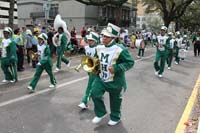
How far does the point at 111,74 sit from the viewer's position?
649cm

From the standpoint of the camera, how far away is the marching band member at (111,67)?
21.3 ft

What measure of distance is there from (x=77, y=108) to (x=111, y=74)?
1806 mm

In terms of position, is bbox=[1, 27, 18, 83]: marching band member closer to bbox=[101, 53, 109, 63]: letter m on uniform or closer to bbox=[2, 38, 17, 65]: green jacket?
bbox=[2, 38, 17, 65]: green jacket

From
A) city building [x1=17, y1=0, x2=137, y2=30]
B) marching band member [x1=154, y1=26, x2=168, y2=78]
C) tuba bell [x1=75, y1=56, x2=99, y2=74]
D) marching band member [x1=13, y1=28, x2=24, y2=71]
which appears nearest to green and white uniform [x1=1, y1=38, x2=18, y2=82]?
marching band member [x1=13, y1=28, x2=24, y2=71]

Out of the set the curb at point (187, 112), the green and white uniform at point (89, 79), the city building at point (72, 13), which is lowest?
the curb at point (187, 112)

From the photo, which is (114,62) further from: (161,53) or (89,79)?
(161,53)

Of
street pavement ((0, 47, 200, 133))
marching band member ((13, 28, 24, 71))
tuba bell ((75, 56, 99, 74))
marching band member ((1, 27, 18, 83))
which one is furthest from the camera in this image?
marching band member ((13, 28, 24, 71))

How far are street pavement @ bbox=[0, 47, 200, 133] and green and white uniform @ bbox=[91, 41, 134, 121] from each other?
49cm

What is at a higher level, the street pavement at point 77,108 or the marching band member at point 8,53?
the marching band member at point 8,53

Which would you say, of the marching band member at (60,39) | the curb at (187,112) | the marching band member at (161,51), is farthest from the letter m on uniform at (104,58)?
the marching band member at (60,39)

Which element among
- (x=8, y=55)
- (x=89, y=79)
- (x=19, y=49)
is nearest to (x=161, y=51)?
(x=19, y=49)

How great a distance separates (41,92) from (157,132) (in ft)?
13.5

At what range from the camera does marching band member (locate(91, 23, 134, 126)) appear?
21.3 ft

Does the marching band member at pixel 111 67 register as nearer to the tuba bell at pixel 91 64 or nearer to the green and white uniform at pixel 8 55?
the tuba bell at pixel 91 64
